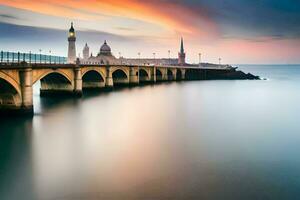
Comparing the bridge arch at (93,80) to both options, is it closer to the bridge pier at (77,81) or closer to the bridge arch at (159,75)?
the bridge pier at (77,81)

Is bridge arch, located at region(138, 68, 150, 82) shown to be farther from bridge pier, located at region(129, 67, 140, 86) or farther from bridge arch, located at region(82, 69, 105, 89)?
bridge arch, located at region(82, 69, 105, 89)

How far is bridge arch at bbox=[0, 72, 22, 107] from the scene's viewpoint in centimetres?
4135

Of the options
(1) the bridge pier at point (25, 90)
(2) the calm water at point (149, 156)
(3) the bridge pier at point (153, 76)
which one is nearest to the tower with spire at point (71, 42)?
(3) the bridge pier at point (153, 76)

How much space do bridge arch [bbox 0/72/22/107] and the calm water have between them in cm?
299

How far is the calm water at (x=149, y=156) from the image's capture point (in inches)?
797

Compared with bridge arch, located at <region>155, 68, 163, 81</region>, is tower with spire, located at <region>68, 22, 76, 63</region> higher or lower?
higher

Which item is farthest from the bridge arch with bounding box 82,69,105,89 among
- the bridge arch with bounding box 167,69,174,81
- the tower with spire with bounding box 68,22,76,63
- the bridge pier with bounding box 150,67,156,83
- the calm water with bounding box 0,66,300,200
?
the tower with spire with bounding box 68,22,76,63

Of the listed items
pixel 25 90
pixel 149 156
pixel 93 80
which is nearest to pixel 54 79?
pixel 93 80

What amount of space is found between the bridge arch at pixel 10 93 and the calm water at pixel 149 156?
299 cm

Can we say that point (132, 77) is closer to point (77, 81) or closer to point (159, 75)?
point (159, 75)

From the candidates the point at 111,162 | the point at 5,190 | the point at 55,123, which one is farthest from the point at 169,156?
the point at 55,123

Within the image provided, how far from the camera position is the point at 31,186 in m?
20.8

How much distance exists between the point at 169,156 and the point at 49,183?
10322 mm

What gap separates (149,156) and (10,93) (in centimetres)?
2280
